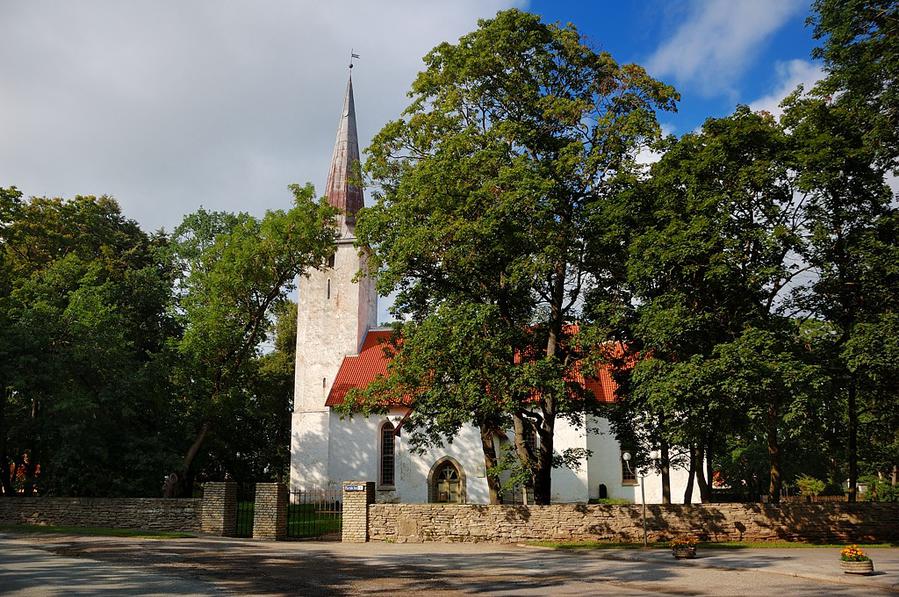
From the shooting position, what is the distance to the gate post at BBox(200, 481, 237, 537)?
2126 cm

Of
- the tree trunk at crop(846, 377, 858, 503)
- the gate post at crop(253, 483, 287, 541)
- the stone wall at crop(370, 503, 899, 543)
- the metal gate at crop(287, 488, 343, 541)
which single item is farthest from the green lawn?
the gate post at crop(253, 483, 287, 541)

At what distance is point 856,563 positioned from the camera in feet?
43.8

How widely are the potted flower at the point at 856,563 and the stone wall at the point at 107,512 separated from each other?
17683 mm

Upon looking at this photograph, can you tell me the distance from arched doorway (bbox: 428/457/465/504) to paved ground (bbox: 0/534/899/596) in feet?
51.1

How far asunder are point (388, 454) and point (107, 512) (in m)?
15.3

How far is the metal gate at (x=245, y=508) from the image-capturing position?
21922 mm

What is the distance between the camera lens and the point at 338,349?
37.8 meters

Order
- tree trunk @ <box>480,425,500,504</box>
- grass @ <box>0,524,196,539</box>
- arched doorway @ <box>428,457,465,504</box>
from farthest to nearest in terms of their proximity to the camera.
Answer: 1. arched doorway @ <box>428,457,465,504</box>
2. tree trunk @ <box>480,425,500,504</box>
3. grass @ <box>0,524,196,539</box>

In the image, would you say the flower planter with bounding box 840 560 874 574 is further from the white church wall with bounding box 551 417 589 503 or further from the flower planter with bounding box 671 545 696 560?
the white church wall with bounding box 551 417 589 503

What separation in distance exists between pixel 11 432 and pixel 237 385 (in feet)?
30.1

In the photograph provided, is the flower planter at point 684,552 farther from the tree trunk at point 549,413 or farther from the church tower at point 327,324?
the church tower at point 327,324

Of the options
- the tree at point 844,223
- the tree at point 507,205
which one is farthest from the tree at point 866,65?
the tree at point 507,205

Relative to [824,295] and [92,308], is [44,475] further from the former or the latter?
[824,295]

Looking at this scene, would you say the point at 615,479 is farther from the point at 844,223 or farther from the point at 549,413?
the point at 844,223
